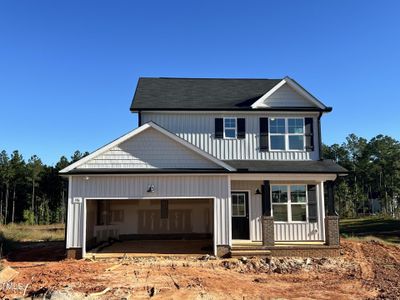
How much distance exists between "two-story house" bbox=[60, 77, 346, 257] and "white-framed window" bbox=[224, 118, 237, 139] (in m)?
0.05

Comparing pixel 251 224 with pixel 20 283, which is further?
pixel 251 224

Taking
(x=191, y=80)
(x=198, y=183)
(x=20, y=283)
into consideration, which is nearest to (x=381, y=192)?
(x=191, y=80)

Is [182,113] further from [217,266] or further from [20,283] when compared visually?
[20,283]

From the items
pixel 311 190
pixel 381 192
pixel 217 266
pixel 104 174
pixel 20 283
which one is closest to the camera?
pixel 20 283

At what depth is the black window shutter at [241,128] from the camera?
1827 centimetres

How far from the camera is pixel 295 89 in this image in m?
18.5

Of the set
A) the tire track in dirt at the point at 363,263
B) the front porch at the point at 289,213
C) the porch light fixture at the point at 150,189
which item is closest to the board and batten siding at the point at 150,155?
the porch light fixture at the point at 150,189

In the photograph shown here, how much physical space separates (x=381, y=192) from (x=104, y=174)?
62381 millimetres

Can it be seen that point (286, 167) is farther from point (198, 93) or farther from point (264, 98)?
point (198, 93)

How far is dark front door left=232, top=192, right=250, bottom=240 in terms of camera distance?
17.5 meters

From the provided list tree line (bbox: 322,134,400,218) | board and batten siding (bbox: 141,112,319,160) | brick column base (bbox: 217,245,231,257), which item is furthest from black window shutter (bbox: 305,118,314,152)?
tree line (bbox: 322,134,400,218)

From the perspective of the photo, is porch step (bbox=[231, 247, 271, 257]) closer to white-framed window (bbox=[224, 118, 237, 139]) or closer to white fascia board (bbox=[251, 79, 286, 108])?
white-framed window (bbox=[224, 118, 237, 139])

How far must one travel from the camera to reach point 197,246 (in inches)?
701

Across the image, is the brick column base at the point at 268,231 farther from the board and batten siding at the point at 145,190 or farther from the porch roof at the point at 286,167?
the porch roof at the point at 286,167
